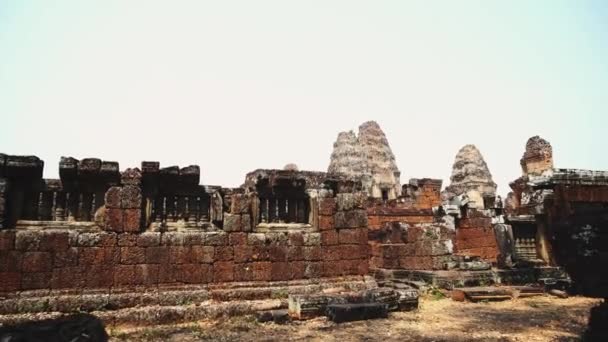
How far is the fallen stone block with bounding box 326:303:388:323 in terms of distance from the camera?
7.11m

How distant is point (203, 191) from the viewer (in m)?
8.32

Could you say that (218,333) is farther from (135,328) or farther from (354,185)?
(354,185)

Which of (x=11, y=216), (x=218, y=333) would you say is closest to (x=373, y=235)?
(x=218, y=333)

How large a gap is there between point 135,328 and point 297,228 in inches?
143

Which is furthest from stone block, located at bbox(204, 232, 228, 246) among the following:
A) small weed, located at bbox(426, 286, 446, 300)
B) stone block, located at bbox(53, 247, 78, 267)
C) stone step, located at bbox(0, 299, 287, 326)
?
small weed, located at bbox(426, 286, 446, 300)

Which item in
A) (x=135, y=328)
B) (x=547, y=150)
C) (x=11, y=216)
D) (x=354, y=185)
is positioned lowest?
(x=135, y=328)

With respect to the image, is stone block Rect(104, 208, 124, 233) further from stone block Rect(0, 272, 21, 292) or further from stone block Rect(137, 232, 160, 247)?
stone block Rect(0, 272, 21, 292)

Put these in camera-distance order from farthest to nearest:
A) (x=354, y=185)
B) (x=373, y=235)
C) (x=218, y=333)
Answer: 1. (x=373, y=235)
2. (x=354, y=185)
3. (x=218, y=333)

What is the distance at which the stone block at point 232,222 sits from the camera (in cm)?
823

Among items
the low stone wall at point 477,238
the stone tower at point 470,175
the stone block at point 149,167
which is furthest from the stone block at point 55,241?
the stone tower at point 470,175

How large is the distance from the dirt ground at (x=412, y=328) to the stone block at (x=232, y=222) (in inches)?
67.7

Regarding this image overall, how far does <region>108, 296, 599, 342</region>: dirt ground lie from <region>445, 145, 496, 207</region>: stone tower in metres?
33.2

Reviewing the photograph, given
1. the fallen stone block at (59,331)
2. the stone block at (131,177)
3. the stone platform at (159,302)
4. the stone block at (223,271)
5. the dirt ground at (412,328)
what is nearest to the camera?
the fallen stone block at (59,331)

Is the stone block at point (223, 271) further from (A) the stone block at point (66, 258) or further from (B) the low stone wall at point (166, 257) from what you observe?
(A) the stone block at point (66, 258)
